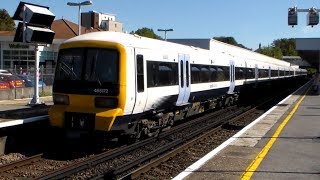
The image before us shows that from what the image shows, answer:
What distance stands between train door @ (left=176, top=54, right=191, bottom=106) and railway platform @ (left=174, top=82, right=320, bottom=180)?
240 centimetres

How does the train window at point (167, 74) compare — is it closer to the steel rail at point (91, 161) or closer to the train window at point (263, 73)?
the steel rail at point (91, 161)

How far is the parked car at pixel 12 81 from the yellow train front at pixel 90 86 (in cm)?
1433

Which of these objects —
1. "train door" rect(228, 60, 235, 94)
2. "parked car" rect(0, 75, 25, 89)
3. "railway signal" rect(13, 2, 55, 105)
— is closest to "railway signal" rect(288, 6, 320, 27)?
"train door" rect(228, 60, 235, 94)

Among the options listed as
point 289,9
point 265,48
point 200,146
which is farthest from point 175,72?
point 265,48

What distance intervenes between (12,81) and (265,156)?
19.1 m

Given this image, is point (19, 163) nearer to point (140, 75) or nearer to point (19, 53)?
point (140, 75)

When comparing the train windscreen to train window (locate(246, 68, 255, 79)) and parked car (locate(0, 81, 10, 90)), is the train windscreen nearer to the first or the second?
parked car (locate(0, 81, 10, 90))

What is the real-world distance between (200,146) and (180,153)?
4.52 feet

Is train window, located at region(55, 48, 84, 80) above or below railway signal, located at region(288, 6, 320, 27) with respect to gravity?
below

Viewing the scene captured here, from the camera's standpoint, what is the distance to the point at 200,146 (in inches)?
521

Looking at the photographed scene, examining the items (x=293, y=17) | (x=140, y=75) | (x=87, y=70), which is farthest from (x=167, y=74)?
(x=293, y=17)

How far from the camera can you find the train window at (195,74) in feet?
56.1

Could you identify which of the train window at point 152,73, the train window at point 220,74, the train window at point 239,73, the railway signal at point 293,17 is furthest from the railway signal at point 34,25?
the railway signal at point 293,17

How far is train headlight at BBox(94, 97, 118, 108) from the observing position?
11.4 metres
